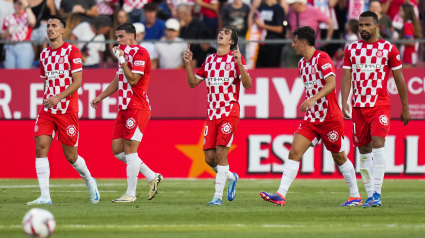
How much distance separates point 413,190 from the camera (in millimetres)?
12188

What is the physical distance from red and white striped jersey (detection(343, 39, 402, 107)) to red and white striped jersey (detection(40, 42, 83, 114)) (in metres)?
3.61

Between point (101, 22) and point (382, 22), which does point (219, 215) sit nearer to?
point (101, 22)

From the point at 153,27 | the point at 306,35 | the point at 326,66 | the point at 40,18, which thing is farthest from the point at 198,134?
the point at 326,66

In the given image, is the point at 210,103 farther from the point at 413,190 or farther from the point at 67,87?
the point at 413,190

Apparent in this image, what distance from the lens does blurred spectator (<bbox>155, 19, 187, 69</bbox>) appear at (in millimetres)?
15039

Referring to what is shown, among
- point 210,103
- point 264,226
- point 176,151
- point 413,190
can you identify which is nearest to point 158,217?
point 264,226

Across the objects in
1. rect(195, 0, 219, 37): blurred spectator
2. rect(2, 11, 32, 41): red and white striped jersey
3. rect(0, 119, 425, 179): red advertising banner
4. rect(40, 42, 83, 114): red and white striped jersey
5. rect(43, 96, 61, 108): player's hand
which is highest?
rect(195, 0, 219, 37): blurred spectator

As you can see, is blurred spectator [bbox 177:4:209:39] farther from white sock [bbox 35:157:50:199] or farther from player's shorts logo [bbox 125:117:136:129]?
white sock [bbox 35:157:50:199]

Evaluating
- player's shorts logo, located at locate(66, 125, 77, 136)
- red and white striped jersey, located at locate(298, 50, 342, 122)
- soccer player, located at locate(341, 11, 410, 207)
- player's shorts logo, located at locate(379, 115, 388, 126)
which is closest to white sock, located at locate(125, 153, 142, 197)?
player's shorts logo, located at locate(66, 125, 77, 136)

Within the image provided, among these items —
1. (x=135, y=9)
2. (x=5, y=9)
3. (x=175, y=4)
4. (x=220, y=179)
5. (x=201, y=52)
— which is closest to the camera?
(x=220, y=179)

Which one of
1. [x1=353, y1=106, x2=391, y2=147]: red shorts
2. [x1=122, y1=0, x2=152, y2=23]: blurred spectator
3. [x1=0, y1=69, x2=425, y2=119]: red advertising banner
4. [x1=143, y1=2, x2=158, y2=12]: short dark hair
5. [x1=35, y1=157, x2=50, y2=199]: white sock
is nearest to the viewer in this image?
[x1=353, y1=106, x2=391, y2=147]: red shorts

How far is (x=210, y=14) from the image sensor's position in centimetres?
1620

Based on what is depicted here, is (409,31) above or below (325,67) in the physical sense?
above

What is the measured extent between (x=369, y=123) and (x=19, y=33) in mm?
9244
